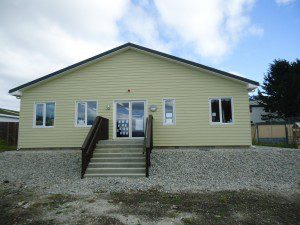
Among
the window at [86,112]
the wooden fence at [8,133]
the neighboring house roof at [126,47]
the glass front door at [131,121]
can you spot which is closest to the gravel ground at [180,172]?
the glass front door at [131,121]

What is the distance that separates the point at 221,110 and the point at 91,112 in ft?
24.1

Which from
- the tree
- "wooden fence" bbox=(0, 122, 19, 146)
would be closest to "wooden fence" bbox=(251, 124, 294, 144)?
the tree

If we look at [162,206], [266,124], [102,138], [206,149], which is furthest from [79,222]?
[266,124]

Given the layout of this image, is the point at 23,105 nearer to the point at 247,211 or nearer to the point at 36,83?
the point at 36,83

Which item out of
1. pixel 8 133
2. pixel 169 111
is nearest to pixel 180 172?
pixel 169 111

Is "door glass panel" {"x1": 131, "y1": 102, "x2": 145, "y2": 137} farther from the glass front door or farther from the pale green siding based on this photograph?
the pale green siding

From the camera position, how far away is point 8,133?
18781 mm

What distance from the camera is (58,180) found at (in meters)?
8.99

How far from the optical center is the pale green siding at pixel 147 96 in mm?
13148

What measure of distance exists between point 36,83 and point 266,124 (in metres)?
21.5

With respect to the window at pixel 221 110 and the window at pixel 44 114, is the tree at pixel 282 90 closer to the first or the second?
the window at pixel 221 110

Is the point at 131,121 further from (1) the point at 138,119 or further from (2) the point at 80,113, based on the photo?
(2) the point at 80,113

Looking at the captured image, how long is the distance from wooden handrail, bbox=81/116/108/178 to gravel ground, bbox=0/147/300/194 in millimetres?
620

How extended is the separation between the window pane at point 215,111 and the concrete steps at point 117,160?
435 cm
